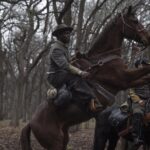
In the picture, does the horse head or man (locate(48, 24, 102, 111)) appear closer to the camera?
man (locate(48, 24, 102, 111))

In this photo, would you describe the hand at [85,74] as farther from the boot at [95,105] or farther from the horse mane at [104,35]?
the horse mane at [104,35]

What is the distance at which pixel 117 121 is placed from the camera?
9.54 metres

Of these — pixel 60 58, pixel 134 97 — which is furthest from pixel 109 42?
pixel 134 97

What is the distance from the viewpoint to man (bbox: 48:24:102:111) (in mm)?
7438

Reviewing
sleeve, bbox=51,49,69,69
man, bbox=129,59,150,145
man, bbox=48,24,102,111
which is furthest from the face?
man, bbox=129,59,150,145

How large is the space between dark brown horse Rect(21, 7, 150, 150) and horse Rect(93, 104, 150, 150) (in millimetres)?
1658

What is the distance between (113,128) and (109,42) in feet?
8.80

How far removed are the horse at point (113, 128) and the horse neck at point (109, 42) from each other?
1926mm

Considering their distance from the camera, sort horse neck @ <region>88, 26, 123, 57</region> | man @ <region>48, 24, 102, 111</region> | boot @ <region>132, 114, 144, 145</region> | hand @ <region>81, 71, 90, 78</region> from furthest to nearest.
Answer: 1. boot @ <region>132, 114, 144, 145</region>
2. horse neck @ <region>88, 26, 123, 57</region>
3. man @ <region>48, 24, 102, 111</region>
4. hand @ <region>81, 71, 90, 78</region>

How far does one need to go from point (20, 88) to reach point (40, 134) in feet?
65.6

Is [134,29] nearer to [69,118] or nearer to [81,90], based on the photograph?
[81,90]

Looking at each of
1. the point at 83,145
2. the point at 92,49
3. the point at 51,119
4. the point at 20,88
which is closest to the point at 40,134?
the point at 51,119

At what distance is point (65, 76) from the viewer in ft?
25.0

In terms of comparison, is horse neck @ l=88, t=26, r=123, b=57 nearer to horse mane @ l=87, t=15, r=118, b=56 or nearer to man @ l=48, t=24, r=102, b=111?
horse mane @ l=87, t=15, r=118, b=56
